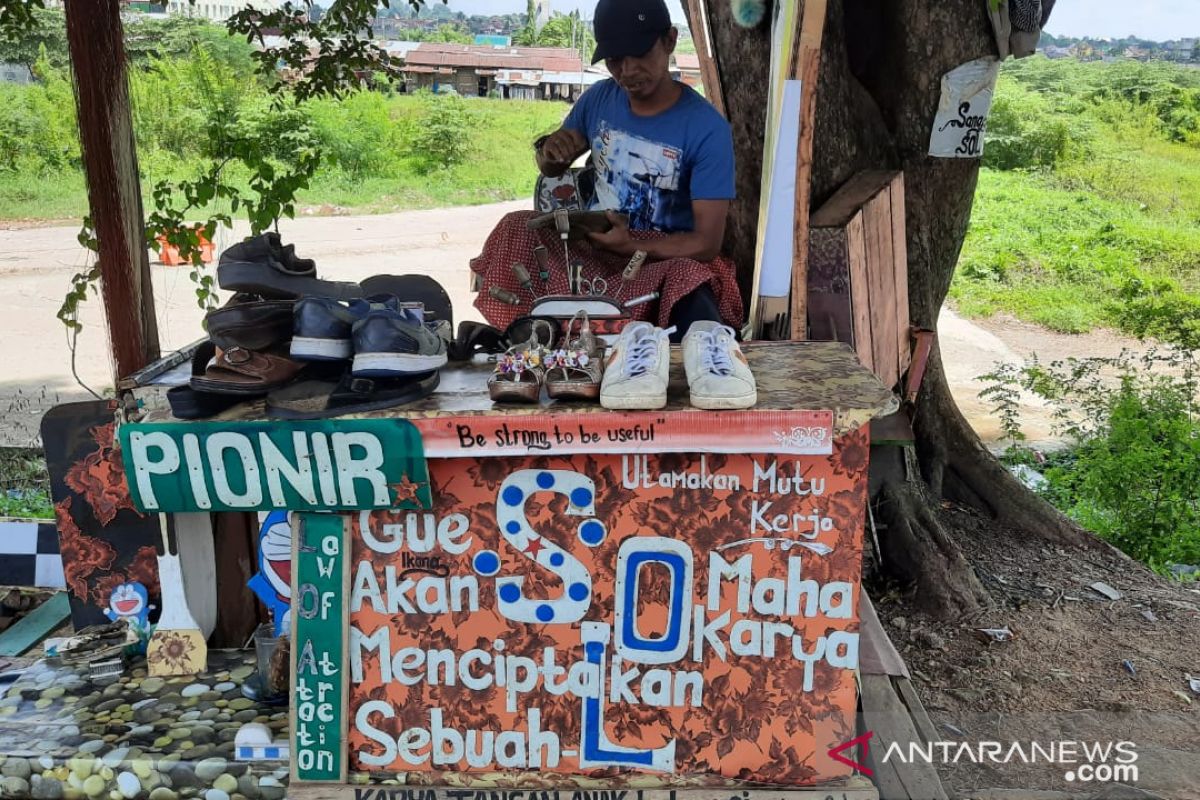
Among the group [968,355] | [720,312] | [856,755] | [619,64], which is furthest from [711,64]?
[968,355]

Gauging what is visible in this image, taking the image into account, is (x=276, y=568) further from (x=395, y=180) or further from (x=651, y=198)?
(x=395, y=180)

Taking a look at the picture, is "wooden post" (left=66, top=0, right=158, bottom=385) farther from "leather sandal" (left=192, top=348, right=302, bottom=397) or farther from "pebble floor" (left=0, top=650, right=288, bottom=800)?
"leather sandal" (left=192, top=348, right=302, bottom=397)

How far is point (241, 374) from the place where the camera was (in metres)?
2.19

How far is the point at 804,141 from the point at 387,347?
54.7 inches

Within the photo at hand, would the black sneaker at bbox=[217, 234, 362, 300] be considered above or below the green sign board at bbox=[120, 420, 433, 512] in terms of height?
above

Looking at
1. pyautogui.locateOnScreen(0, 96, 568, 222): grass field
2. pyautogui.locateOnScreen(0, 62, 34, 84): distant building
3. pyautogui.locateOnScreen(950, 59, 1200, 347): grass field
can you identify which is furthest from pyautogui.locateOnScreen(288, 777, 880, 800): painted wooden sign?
pyautogui.locateOnScreen(0, 62, 34, 84): distant building

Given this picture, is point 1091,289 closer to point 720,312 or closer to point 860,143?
point 860,143

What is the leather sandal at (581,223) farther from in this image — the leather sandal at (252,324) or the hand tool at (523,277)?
the leather sandal at (252,324)

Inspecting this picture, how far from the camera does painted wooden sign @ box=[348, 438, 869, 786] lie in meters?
2.20

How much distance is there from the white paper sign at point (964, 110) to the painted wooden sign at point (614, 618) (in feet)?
7.52

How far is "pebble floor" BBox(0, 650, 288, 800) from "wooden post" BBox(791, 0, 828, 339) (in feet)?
5.91

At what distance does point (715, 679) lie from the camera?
88.6 inches

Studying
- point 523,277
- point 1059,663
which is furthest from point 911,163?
point 1059,663

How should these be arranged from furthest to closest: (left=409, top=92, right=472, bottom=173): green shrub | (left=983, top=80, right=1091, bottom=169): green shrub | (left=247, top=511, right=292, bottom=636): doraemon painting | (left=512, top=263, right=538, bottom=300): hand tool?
(left=409, top=92, right=472, bottom=173): green shrub < (left=983, top=80, right=1091, bottom=169): green shrub < (left=512, top=263, right=538, bottom=300): hand tool < (left=247, top=511, right=292, bottom=636): doraemon painting
